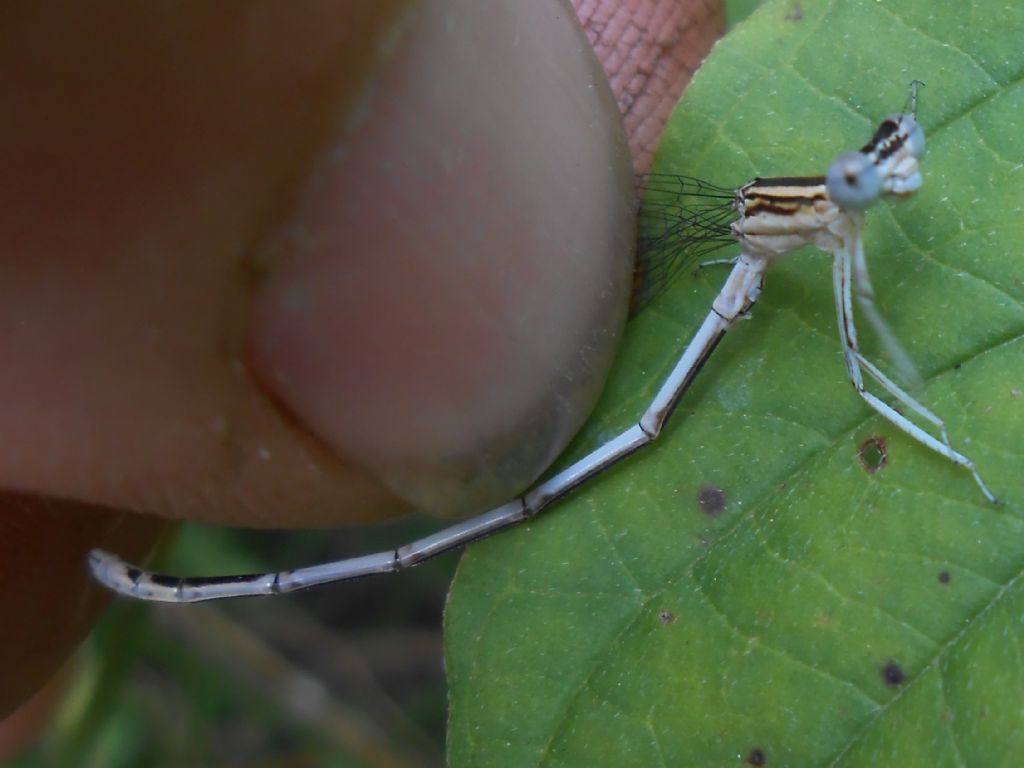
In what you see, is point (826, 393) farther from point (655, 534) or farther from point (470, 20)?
point (470, 20)

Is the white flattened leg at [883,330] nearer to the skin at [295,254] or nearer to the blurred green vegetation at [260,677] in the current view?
the skin at [295,254]

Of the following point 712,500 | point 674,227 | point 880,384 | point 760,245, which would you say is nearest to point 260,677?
point 712,500

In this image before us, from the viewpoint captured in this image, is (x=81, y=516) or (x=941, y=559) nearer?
(x=941, y=559)

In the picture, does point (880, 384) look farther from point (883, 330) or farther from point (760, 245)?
Result: point (760, 245)

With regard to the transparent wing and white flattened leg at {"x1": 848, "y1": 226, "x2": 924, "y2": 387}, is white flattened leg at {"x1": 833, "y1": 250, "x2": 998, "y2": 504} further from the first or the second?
the transparent wing

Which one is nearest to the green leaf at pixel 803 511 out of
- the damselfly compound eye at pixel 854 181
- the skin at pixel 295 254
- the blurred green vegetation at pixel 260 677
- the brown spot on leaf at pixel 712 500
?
the brown spot on leaf at pixel 712 500

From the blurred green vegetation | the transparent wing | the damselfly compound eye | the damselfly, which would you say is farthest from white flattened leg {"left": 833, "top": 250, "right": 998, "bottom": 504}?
the blurred green vegetation

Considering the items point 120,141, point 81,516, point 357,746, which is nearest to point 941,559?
point 120,141
